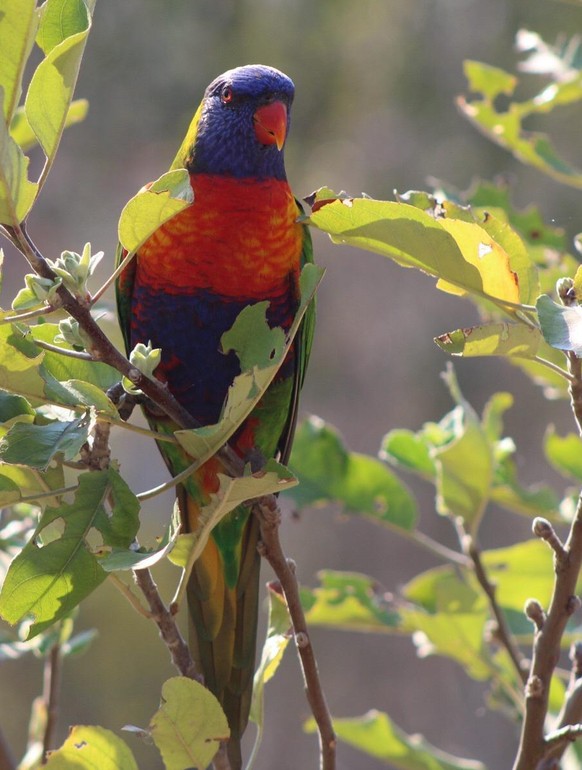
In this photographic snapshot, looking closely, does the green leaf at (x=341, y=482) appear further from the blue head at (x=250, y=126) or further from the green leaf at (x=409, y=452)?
the blue head at (x=250, y=126)

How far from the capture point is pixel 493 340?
0.74 metres

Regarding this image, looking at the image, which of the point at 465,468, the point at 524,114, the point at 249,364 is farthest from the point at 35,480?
the point at 524,114

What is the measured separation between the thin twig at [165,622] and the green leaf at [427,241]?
13.2 inches

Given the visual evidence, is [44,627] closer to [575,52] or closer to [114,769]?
[114,769]

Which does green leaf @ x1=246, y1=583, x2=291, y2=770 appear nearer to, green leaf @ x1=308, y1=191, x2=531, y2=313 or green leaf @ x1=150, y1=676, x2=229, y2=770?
green leaf @ x1=150, y1=676, x2=229, y2=770

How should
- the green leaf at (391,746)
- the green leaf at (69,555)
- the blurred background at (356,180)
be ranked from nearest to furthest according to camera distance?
the green leaf at (69,555), the green leaf at (391,746), the blurred background at (356,180)

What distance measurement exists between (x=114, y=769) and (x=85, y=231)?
209 inches

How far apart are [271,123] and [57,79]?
0.80m

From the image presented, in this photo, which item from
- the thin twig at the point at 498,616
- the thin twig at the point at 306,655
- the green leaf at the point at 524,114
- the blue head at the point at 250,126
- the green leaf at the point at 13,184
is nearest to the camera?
the green leaf at the point at 13,184

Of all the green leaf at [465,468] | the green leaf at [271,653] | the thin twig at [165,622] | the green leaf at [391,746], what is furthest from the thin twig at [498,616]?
the thin twig at [165,622]

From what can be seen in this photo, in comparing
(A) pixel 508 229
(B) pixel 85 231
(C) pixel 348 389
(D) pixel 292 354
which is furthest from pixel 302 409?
(A) pixel 508 229

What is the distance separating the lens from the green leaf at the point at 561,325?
0.63 meters

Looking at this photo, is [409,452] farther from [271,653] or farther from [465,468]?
[271,653]

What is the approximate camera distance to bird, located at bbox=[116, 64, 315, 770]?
1293 millimetres
